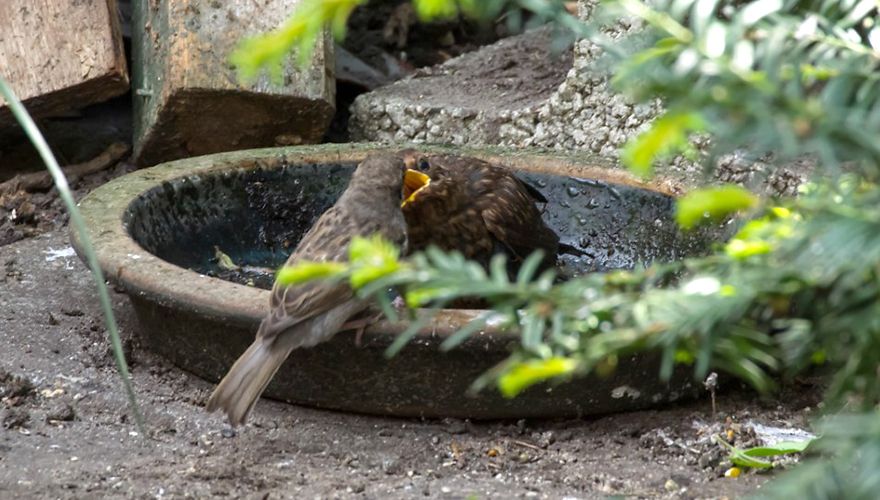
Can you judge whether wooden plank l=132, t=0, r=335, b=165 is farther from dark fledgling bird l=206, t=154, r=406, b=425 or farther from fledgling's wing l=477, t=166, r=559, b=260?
dark fledgling bird l=206, t=154, r=406, b=425

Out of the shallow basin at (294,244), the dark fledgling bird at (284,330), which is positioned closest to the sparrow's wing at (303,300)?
the dark fledgling bird at (284,330)

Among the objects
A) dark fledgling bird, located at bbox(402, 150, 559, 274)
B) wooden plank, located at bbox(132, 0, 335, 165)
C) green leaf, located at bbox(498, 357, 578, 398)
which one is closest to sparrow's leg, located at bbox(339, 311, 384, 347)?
dark fledgling bird, located at bbox(402, 150, 559, 274)

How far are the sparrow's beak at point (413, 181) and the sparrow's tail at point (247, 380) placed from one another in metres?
1.25

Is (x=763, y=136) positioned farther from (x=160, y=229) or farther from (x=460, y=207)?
(x=160, y=229)

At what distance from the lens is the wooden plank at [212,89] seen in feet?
19.2

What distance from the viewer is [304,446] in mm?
4113

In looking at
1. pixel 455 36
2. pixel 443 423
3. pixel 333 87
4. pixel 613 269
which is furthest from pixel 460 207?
pixel 455 36

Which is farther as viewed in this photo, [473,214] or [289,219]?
[289,219]

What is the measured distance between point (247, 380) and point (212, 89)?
221 centimetres

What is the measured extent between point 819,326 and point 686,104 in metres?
0.34

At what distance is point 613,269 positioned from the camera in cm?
535

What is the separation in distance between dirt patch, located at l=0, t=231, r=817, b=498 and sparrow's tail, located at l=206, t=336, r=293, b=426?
156mm

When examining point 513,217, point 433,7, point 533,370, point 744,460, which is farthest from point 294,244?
point 533,370

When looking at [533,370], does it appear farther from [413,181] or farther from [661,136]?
[413,181]
